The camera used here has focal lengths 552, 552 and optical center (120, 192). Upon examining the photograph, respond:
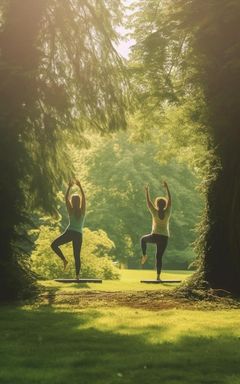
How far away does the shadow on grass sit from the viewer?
5.18 m

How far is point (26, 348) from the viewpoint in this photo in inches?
251

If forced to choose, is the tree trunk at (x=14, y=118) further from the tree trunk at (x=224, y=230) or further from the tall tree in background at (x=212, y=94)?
the tree trunk at (x=224, y=230)

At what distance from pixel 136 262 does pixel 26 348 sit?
40287 mm

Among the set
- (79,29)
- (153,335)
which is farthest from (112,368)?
(79,29)

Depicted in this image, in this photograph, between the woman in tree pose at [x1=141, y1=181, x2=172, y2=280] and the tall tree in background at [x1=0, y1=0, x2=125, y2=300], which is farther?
the woman in tree pose at [x1=141, y1=181, x2=172, y2=280]

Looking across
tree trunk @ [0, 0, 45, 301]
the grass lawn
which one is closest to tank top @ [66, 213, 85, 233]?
tree trunk @ [0, 0, 45, 301]

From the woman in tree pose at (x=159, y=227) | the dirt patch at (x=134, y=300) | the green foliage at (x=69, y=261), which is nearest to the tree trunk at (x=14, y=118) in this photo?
the dirt patch at (x=134, y=300)

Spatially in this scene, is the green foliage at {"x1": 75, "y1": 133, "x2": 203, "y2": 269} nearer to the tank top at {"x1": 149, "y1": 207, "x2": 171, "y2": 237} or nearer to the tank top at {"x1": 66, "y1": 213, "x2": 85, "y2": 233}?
the tank top at {"x1": 149, "y1": 207, "x2": 171, "y2": 237}

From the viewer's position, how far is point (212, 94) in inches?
457

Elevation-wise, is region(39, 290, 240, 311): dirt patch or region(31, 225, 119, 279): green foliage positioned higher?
region(31, 225, 119, 279): green foliage

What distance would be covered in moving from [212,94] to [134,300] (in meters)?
4.57

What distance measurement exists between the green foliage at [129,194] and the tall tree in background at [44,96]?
28.0 meters

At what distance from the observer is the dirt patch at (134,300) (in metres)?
10.1

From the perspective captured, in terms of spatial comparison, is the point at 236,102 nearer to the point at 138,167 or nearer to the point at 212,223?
the point at 212,223
